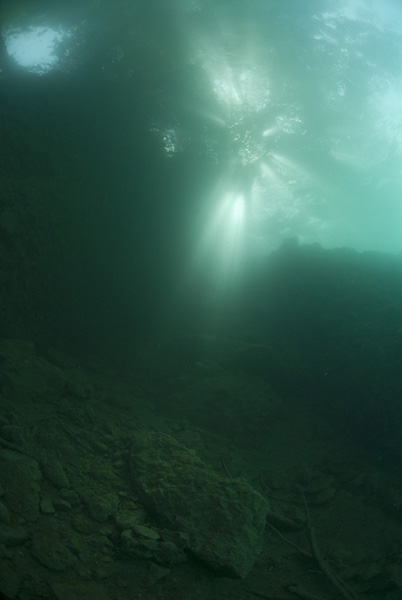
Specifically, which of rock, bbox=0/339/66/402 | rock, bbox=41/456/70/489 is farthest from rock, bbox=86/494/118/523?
rock, bbox=0/339/66/402

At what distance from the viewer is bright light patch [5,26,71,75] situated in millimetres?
12594

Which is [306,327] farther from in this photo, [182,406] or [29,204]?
[29,204]

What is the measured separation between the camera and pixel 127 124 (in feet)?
46.9

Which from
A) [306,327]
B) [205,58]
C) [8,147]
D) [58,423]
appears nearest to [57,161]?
[8,147]

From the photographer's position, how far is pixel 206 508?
4918mm

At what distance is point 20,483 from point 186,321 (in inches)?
437

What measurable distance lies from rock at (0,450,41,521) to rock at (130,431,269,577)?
5.00ft

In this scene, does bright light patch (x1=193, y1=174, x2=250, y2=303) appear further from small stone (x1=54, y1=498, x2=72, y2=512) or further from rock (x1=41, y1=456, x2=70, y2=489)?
small stone (x1=54, y1=498, x2=72, y2=512)

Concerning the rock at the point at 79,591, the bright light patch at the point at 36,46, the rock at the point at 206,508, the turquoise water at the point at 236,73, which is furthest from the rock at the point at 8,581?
the bright light patch at the point at 36,46

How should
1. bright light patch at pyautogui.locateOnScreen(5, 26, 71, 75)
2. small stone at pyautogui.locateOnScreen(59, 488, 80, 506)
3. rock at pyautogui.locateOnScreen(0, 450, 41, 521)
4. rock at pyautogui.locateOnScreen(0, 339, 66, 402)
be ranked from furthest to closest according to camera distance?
bright light patch at pyautogui.locateOnScreen(5, 26, 71, 75), rock at pyautogui.locateOnScreen(0, 339, 66, 402), small stone at pyautogui.locateOnScreen(59, 488, 80, 506), rock at pyautogui.locateOnScreen(0, 450, 41, 521)

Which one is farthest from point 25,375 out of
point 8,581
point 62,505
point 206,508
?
point 206,508

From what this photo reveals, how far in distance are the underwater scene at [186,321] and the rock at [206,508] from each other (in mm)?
31

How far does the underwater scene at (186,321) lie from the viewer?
15.3ft

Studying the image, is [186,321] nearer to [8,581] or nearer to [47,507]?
[47,507]
